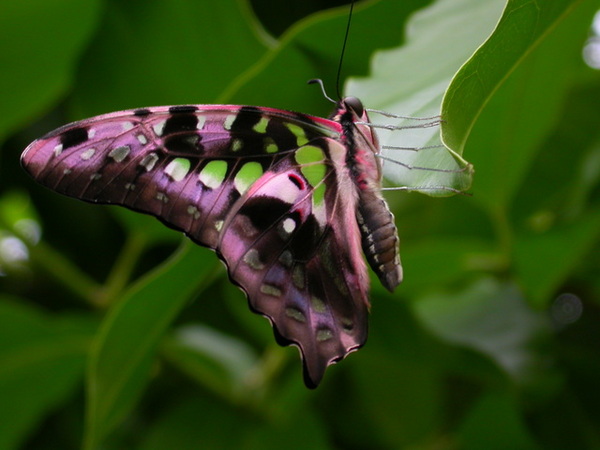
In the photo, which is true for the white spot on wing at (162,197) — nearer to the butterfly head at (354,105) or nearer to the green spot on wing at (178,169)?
the green spot on wing at (178,169)

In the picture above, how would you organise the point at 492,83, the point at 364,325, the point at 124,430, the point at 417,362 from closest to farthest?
the point at 492,83 < the point at 364,325 < the point at 417,362 < the point at 124,430

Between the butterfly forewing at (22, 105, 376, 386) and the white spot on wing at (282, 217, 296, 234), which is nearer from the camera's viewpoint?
the butterfly forewing at (22, 105, 376, 386)

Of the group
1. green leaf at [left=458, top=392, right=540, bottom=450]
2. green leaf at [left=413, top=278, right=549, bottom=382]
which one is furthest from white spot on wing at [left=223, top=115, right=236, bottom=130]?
green leaf at [left=458, top=392, right=540, bottom=450]

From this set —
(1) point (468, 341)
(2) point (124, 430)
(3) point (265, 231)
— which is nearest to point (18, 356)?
(2) point (124, 430)

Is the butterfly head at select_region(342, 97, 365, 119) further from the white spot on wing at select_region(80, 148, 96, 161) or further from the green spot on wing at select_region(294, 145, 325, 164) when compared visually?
the white spot on wing at select_region(80, 148, 96, 161)

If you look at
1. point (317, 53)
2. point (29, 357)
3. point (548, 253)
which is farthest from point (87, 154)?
point (548, 253)

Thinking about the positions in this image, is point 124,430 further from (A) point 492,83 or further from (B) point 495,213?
(A) point 492,83

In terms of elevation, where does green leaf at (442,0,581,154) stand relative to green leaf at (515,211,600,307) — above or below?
above
